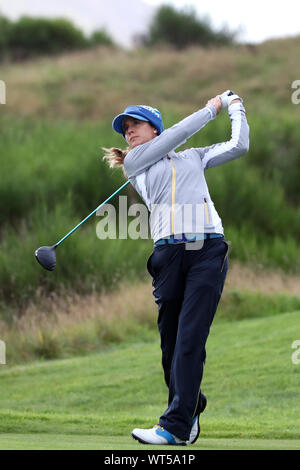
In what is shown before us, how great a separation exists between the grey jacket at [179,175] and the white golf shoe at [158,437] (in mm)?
1030

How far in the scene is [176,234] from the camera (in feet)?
17.5

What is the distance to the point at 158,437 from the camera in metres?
5.35

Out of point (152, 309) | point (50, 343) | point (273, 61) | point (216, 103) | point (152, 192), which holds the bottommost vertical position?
point (152, 192)

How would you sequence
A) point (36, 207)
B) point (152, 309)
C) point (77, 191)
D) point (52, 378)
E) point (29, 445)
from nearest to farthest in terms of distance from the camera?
point (29, 445)
point (52, 378)
point (152, 309)
point (36, 207)
point (77, 191)

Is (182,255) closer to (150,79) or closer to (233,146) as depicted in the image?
(233,146)

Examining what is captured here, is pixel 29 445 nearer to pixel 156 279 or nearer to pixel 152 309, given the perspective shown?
pixel 156 279

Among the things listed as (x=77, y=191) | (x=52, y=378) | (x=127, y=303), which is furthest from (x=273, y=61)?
(x=52, y=378)

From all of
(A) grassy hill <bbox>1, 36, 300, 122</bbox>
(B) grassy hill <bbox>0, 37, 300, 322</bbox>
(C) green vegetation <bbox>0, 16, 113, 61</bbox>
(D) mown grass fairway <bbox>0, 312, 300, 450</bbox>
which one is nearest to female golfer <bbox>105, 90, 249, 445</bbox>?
(D) mown grass fairway <bbox>0, 312, 300, 450</bbox>

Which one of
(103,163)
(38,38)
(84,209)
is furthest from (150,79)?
(84,209)

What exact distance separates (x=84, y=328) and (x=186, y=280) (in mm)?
11259

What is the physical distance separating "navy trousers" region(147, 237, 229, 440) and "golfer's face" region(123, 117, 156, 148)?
0.64m

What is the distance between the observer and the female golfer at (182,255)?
211 inches

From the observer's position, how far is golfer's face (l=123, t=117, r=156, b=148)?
5.66m

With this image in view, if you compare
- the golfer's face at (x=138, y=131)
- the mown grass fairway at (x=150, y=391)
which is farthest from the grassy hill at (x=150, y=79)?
the golfer's face at (x=138, y=131)
